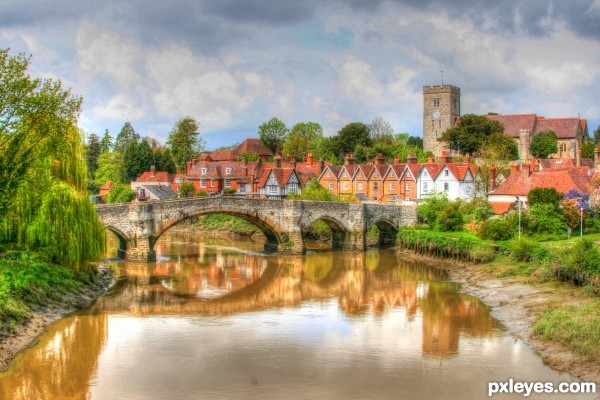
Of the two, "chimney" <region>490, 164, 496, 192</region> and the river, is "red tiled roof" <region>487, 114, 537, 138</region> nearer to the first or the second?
"chimney" <region>490, 164, 496, 192</region>

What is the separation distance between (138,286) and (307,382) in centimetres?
1825

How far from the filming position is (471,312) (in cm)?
3098

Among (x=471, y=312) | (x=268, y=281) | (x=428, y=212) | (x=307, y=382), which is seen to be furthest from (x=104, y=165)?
(x=307, y=382)

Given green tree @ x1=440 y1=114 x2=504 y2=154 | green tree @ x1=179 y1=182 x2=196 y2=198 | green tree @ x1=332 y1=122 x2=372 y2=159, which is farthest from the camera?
green tree @ x1=332 y1=122 x2=372 y2=159

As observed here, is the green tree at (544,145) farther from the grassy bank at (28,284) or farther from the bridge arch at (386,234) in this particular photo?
the grassy bank at (28,284)

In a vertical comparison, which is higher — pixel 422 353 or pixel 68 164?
pixel 68 164

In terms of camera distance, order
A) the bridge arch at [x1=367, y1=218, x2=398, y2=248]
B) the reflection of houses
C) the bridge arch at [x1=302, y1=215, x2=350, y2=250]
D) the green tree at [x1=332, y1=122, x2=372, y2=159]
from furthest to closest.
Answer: the green tree at [x1=332, y1=122, x2=372, y2=159] < the reflection of houses < the bridge arch at [x1=367, y1=218, x2=398, y2=248] < the bridge arch at [x1=302, y1=215, x2=350, y2=250]

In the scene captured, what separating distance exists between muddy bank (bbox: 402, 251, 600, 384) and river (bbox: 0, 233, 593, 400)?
58cm

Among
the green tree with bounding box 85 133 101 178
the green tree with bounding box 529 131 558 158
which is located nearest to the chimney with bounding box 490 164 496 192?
the green tree with bounding box 529 131 558 158

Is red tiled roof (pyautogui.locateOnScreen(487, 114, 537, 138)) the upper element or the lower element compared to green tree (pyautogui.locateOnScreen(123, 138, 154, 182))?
upper

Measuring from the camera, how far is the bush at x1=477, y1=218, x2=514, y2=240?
45.3 metres

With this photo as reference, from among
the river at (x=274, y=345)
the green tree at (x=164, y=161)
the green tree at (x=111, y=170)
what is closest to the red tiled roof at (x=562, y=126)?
the green tree at (x=164, y=161)

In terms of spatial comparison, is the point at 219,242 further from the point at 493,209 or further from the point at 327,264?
the point at 493,209

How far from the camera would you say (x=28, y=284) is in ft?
92.6
